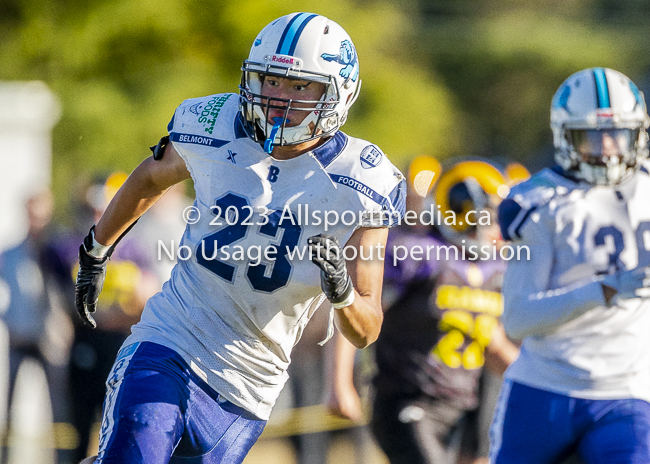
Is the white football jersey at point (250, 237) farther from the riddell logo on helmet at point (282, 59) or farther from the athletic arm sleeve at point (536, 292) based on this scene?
the athletic arm sleeve at point (536, 292)

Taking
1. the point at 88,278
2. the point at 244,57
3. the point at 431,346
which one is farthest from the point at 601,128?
the point at 244,57

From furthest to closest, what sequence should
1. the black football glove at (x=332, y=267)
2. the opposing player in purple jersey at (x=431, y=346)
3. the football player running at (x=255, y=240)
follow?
the opposing player in purple jersey at (x=431, y=346) → the football player running at (x=255, y=240) → the black football glove at (x=332, y=267)

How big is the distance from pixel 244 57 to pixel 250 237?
1039 cm

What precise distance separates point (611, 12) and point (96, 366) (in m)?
27.9

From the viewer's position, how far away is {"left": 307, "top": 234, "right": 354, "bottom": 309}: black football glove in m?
2.66

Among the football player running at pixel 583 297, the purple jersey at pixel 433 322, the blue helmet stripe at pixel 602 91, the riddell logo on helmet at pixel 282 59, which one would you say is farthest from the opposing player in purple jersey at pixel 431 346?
the riddell logo on helmet at pixel 282 59

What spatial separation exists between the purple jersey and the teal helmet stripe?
6.29 ft

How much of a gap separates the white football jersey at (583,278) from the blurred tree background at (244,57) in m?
2.08

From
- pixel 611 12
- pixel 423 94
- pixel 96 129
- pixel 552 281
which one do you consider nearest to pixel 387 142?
pixel 423 94

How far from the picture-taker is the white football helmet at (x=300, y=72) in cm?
297

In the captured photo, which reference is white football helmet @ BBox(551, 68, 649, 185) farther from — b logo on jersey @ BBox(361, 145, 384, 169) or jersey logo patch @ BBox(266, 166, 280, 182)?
jersey logo patch @ BBox(266, 166, 280, 182)

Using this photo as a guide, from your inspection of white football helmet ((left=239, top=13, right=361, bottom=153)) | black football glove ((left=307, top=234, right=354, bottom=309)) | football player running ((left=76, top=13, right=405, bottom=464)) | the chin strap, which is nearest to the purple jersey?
football player running ((left=76, top=13, right=405, bottom=464))

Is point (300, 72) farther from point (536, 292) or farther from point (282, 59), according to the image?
point (536, 292)

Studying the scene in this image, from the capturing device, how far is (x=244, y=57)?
1302 cm
